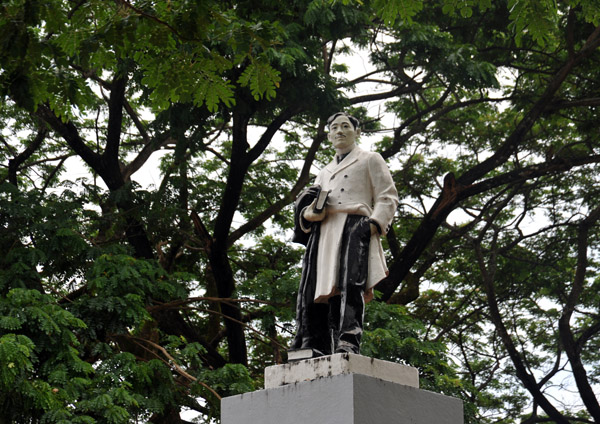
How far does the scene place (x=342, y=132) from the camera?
6207 mm

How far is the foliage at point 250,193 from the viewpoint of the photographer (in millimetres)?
6113

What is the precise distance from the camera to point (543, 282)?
1656cm

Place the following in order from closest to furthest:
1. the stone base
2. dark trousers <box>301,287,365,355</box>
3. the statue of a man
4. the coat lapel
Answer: the stone base → dark trousers <box>301,287,365,355</box> → the statue of a man → the coat lapel

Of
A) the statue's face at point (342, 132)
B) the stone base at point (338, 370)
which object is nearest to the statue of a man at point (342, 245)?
the statue's face at point (342, 132)

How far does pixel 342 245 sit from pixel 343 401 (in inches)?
43.6

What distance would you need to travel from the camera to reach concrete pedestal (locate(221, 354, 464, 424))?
5098mm

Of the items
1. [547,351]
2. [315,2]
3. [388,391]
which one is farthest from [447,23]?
[388,391]

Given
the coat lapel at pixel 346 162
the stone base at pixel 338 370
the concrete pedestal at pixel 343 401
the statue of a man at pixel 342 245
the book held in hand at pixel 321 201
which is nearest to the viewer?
the concrete pedestal at pixel 343 401

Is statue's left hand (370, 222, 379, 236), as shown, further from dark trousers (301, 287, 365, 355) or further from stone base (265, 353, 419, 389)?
stone base (265, 353, 419, 389)

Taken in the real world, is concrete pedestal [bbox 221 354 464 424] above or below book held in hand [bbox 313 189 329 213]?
below

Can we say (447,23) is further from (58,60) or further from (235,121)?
(58,60)

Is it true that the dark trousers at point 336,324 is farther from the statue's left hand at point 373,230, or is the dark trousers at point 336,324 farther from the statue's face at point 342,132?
the statue's face at point 342,132

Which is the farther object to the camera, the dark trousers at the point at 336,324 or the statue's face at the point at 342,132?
the statue's face at the point at 342,132

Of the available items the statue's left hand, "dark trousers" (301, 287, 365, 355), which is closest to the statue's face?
the statue's left hand
